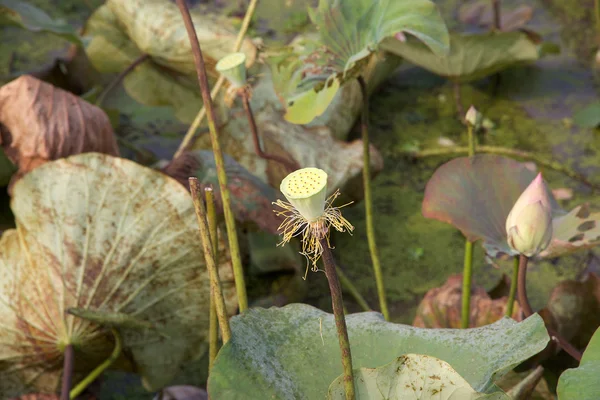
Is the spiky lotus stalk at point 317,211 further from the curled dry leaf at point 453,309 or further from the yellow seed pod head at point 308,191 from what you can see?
the curled dry leaf at point 453,309

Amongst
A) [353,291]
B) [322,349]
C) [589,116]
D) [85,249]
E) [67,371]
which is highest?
[322,349]

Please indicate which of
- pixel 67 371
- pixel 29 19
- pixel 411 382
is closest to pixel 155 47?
pixel 29 19

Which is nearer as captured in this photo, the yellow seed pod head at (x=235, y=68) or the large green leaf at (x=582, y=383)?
the large green leaf at (x=582, y=383)

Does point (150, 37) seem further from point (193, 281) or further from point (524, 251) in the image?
point (524, 251)

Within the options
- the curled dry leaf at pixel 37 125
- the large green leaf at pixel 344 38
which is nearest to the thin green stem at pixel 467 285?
the large green leaf at pixel 344 38

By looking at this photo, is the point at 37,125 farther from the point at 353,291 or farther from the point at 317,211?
the point at 317,211

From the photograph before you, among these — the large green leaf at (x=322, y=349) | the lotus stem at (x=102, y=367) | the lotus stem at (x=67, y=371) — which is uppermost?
the large green leaf at (x=322, y=349)
